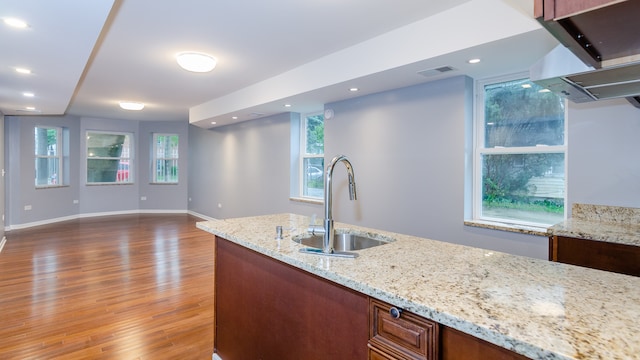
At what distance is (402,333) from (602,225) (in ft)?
6.60

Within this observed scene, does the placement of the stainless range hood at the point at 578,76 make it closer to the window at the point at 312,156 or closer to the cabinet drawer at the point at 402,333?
the cabinet drawer at the point at 402,333

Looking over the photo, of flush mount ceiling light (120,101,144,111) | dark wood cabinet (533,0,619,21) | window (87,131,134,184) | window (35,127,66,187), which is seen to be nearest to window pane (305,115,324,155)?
flush mount ceiling light (120,101,144,111)

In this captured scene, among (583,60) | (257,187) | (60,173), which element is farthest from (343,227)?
(60,173)

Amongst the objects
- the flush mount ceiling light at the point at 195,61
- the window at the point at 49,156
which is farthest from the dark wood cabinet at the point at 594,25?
the window at the point at 49,156

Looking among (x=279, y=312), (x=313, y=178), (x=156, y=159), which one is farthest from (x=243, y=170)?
(x=279, y=312)

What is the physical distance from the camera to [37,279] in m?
3.79

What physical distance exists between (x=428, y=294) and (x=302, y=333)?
0.69 metres

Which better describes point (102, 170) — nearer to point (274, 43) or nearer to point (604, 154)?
point (274, 43)

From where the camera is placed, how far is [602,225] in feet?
7.27

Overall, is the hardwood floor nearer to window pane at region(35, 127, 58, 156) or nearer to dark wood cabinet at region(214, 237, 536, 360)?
dark wood cabinet at region(214, 237, 536, 360)

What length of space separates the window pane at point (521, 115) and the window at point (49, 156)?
28.1 feet

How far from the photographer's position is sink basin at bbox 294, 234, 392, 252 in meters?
1.95

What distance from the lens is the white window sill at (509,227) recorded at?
2.76 meters

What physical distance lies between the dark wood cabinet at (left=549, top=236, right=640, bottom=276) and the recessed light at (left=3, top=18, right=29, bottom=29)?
3765 mm
